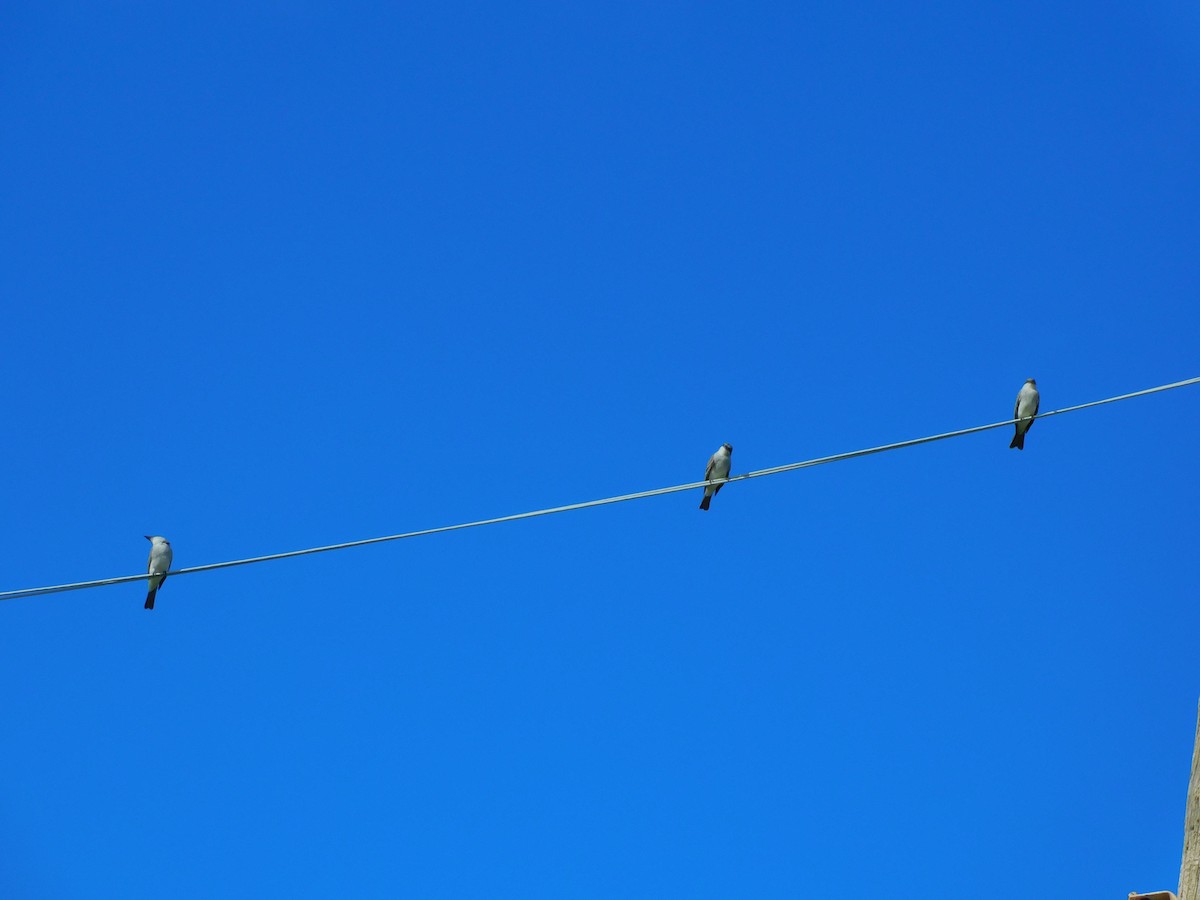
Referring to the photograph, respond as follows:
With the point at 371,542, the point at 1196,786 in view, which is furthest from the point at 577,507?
the point at 1196,786

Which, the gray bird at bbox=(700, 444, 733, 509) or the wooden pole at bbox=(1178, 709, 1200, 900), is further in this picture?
the gray bird at bbox=(700, 444, 733, 509)

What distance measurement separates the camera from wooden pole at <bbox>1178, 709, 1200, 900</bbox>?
33.1ft

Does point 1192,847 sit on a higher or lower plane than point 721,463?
lower

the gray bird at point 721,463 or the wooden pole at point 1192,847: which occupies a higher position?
the gray bird at point 721,463

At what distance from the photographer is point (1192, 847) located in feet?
33.3

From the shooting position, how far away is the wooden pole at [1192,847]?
10102mm

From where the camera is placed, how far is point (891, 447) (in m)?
9.43

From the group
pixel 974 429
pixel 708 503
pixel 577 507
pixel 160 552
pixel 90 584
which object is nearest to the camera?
pixel 90 584

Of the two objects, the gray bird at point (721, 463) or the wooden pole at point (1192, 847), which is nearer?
the wooden pole at point (1192, 847)

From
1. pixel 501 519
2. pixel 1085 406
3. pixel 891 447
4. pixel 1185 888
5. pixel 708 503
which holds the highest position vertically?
pixel 708 503

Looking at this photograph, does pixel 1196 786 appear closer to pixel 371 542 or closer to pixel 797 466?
pixel 797 466

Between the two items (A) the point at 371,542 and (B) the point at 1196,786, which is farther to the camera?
(B) the point at 1196,786

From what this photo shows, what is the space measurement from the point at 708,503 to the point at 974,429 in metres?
6.92

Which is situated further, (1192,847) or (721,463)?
(721,463)
